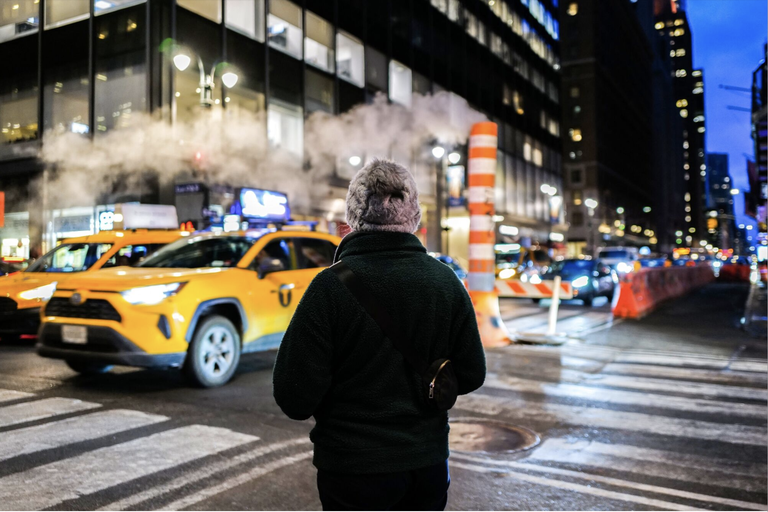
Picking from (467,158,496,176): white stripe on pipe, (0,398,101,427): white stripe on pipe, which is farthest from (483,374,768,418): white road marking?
(0,398,101,427): white stripe on pipe

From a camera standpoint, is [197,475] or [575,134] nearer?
[197,475]

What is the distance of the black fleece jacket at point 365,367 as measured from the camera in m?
1.84

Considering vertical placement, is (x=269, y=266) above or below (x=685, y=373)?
above

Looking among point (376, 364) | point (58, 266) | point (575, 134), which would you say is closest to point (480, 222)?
point (58, 266)

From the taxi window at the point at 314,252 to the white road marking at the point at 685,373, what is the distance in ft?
12.3

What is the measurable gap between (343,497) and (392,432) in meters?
0.24

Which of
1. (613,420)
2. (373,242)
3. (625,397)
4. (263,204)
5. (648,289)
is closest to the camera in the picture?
(373,242)

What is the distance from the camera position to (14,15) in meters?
9.04

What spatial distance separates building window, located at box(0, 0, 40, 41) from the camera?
26.2 ft

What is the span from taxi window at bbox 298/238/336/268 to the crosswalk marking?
4086mm

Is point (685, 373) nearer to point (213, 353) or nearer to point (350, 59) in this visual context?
point (213, 353)

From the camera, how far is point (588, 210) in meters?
74.3

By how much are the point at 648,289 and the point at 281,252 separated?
12353 millimetres

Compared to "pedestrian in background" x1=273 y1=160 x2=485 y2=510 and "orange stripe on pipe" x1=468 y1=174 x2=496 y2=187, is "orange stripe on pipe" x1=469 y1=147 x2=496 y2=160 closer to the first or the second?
"orange stripe on pipe" x1=468 y1=174 x2=496 y2=187
